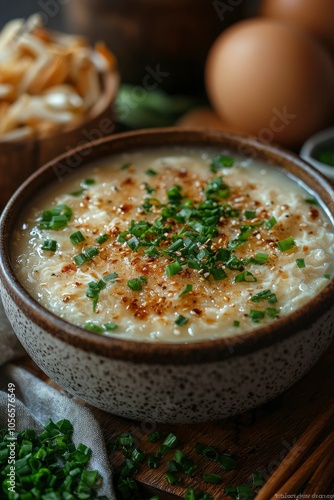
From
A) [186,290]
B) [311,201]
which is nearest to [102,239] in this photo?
[186,290]

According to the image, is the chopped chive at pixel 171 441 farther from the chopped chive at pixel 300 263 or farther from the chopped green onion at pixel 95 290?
the chopped chive at pixel 300 263

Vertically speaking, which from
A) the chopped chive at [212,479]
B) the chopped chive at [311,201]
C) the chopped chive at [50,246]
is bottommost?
the chopped chive at [212,479]

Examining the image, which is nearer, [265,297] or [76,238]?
[265,297]

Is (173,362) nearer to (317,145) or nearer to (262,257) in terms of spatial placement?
(262,257)

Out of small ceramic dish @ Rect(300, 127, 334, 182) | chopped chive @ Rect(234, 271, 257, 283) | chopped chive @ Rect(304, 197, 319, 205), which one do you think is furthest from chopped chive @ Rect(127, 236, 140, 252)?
small ceramic dish @ Rect(300, 127, 334, 182)

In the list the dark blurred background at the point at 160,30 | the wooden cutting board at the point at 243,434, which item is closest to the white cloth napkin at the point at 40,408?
the wooden cutting board at the point at 243,434

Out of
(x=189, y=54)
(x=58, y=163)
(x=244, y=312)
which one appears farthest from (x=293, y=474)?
(x=189, y=54)

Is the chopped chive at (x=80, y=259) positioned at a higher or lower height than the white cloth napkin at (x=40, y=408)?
higher
